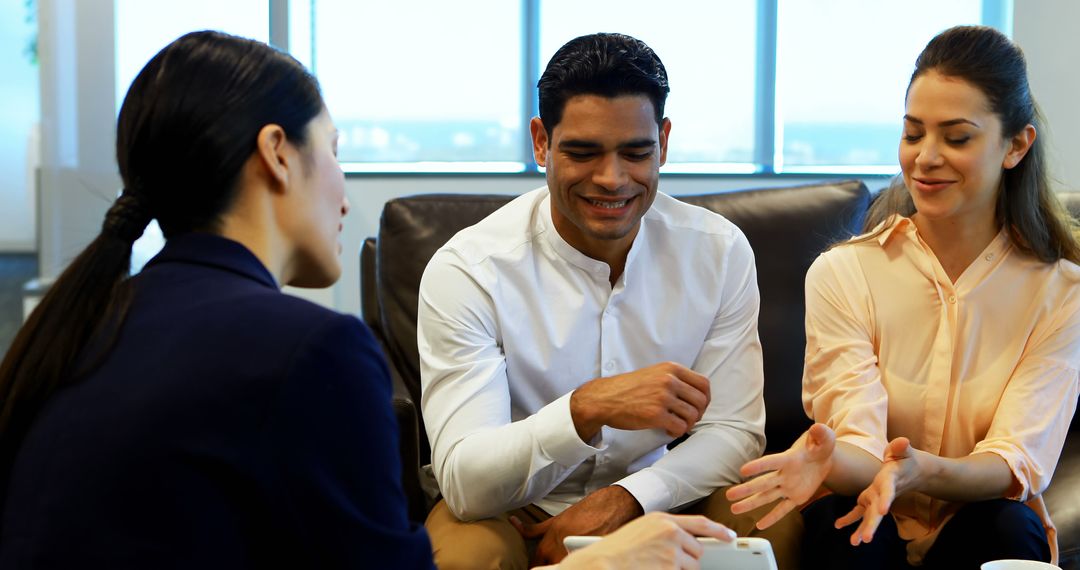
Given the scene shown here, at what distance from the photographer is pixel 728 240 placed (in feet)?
7.11

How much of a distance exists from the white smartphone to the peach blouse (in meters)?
0.61

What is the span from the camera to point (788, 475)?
1.72 m

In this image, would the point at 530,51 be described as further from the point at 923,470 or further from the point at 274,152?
the point at 274,152

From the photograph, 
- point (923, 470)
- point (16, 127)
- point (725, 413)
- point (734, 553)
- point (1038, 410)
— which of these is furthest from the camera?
point (16, 127)

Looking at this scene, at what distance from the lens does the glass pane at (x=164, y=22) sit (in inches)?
175

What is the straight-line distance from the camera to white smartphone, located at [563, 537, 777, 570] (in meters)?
1.38

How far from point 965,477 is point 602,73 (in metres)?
0.91

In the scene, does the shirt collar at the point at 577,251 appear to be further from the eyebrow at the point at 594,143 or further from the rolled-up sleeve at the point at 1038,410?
the rolled-up sleeve at the point at 1038,410

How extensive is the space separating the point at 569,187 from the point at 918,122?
0.62 metres

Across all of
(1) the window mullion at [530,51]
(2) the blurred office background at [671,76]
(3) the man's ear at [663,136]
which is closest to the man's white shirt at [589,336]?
(3) the man's ear at [663,136]

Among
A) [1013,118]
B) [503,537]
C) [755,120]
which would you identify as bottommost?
[503,537]

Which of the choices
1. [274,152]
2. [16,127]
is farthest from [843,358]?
[16,127]

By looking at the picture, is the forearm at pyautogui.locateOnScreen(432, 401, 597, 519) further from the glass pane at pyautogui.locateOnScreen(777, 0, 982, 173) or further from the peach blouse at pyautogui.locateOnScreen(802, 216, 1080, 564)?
the glass pane at pyautogui.locateOnScreen(777, 0, 982, 173)

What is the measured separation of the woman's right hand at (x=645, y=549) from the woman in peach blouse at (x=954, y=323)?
0.60 m
